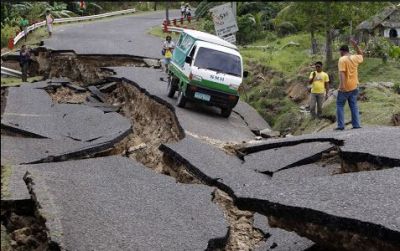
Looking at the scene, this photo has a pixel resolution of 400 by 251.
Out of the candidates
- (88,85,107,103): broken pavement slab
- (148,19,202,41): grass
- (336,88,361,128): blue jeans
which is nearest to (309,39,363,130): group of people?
(336,88,361,128): blue jeans

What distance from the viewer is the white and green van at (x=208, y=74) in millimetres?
14805

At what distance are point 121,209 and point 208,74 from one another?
25.5ft

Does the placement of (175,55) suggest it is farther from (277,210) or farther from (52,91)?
(277,210)

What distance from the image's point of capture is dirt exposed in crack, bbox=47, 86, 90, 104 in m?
17.2

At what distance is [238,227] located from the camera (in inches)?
305

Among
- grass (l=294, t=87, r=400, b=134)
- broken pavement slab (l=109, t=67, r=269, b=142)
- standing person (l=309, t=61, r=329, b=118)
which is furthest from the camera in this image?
standing person (l=309, t=61, r=329, b=118)

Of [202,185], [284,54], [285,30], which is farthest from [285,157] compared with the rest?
[285,30]

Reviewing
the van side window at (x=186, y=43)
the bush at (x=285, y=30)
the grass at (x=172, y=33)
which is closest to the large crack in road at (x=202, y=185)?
the van side window at (x=186, y=43)

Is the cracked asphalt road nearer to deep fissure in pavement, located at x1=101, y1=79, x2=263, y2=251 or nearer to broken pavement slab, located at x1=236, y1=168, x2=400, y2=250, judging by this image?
deep fissure in pavement, located at x1=101, y1=79, x2=263, y2=251

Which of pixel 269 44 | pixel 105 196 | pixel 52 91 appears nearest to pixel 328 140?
pixel 105 196

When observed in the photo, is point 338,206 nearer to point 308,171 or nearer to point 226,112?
point 308,171

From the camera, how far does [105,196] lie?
8.09 m

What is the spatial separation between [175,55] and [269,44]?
10.3m

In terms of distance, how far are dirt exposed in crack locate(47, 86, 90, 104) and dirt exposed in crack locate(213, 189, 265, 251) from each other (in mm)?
9629
